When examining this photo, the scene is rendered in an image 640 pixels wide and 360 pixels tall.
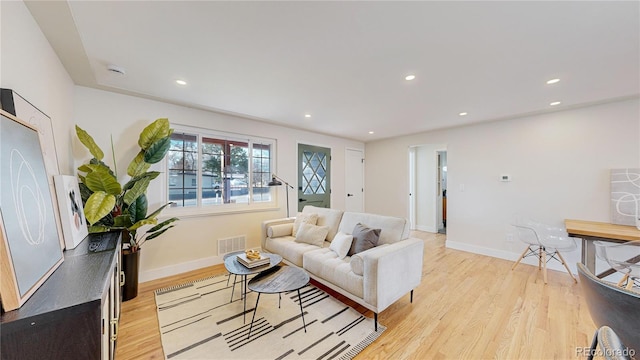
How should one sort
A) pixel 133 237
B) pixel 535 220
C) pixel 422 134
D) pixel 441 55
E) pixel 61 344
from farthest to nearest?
pixel 422 134
pixel 535 220
pixel 133 237
pixel 441 55
pixel 61 344

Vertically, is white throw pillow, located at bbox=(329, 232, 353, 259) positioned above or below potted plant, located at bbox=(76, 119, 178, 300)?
below

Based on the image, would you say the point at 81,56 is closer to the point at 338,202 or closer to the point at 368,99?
the point at 368,99

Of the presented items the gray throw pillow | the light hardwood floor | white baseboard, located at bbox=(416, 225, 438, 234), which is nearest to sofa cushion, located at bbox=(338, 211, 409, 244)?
the gray throw pillow

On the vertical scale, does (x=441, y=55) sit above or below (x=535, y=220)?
above

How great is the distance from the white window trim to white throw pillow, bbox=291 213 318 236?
85cm

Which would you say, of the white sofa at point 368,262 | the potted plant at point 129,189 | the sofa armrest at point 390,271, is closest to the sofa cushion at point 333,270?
the white sofa at point 368,262

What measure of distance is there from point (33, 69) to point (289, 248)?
105 inches

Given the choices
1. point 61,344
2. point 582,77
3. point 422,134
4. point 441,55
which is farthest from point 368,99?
point 61,344

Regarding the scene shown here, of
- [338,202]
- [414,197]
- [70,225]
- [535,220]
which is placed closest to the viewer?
[70,225]

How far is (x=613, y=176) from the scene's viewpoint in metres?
3.00

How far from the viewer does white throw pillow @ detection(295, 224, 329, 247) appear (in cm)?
307

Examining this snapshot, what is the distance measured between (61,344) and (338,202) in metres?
4.84

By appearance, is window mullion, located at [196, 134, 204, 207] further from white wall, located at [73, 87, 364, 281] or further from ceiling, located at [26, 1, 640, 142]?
ceiling, located at [26, 1, 640, 142]

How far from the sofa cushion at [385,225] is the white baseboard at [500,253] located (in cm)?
256
